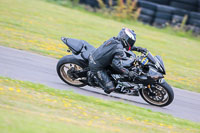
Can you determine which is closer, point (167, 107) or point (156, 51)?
point (167, 107)

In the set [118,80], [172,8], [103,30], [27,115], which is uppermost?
[172,8]

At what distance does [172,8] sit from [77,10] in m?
5.78

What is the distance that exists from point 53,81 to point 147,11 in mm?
11973

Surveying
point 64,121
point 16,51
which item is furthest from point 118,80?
point 16,51

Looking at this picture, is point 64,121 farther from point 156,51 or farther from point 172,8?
point 172,8

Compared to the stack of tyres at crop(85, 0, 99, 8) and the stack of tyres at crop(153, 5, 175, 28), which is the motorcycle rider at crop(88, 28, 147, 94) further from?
the stack of tyres at crop(85, 0, 99, 8)

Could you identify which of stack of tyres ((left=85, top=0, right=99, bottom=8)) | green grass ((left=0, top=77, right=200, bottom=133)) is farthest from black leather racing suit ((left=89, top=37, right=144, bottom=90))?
stack of tyres ((left=85, top=0, right=99, bottom=8))

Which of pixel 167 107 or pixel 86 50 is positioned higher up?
pixel 86 50

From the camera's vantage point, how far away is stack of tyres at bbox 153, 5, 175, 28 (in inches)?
714

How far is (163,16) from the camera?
1838cm

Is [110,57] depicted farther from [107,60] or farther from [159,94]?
[159,94]

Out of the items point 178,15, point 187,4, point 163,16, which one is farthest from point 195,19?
point 163,16

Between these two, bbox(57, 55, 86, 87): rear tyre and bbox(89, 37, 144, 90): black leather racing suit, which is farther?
bbox(57, 55, 86, 87): rear tyre

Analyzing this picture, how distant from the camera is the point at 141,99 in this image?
7.75m
